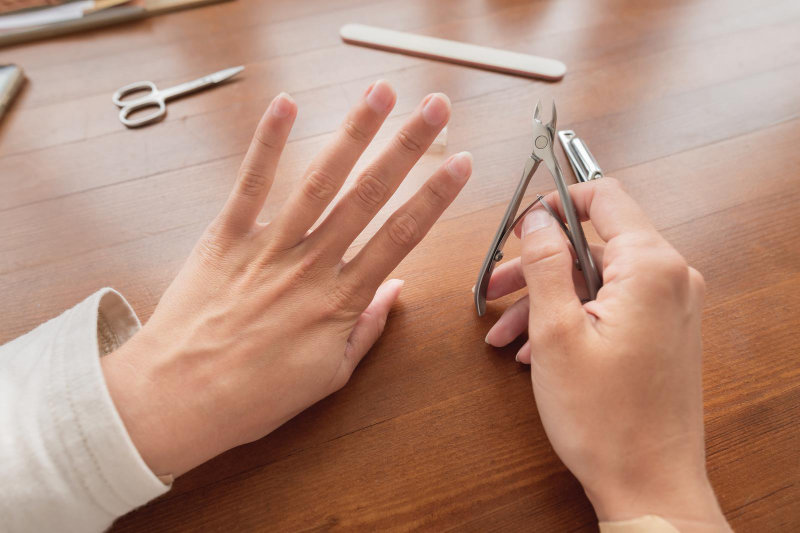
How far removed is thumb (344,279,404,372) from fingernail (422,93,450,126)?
0.19 m

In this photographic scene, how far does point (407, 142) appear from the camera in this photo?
50 centimetres

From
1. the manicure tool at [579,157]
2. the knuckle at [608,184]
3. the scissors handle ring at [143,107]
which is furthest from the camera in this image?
the scissors handle ring at [143,107]

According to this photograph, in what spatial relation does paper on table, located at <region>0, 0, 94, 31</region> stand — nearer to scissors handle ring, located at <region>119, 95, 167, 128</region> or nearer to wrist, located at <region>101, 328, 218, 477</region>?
scissors handle ring, located at <region>119, 95, 167, 128</region>

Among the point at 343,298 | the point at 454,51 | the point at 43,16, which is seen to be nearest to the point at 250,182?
the point at 343,298

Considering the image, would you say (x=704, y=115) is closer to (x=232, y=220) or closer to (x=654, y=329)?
(x=654, y=329)

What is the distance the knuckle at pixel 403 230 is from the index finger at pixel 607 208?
0.46 ft

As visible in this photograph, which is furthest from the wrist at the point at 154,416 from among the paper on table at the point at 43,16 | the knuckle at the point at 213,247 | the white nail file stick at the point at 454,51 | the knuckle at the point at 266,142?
the paper on table at the point at 43,16

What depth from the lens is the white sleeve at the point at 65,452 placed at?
14.5 inches

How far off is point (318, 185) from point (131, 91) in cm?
53

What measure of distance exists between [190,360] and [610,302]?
0.37 m

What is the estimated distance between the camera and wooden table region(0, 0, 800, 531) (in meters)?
0.45

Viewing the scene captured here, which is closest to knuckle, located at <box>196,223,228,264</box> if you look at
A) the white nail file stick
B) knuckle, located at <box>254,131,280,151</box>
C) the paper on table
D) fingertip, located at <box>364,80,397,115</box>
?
knuckle, located at <box>254,131,280,151</box>

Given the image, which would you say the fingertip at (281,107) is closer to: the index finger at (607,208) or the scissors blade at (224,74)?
the index finger at (607,208)

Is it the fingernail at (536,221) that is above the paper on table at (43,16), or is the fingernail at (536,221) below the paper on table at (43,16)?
below
